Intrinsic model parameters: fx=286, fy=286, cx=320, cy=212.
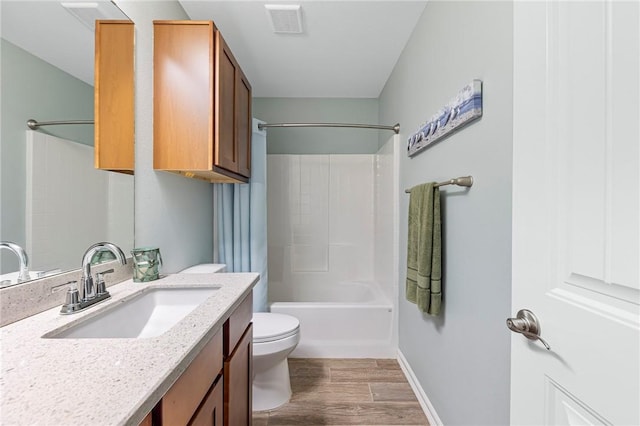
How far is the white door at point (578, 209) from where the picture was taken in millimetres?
438

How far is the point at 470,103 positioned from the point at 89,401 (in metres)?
1.38

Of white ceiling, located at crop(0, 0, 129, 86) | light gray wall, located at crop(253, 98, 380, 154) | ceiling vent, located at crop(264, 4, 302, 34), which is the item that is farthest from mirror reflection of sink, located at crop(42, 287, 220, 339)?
light gray wall, located at crop(253, 98, 380, 154)

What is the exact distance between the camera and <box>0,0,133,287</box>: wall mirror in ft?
2.53

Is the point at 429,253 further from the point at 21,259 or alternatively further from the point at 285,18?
the point at 285,18

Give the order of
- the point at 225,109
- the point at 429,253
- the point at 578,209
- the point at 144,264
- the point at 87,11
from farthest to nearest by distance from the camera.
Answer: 1. the point at 225,109
2. the point at 429,253
3. the point at 144,264
4. the point at 87,11
5. the point at 578,209

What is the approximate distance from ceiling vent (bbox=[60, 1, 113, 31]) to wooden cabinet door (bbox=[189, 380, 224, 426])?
135cm

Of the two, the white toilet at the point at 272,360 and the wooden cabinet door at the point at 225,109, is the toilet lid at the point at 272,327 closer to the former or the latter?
the white toilet at the point at 272,360

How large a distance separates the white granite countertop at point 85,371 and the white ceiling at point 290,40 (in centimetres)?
80

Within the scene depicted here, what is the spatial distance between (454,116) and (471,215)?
441 mm

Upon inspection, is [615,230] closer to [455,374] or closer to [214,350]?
[214,350]

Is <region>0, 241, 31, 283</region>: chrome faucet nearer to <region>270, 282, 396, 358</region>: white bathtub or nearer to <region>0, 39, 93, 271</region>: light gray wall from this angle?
<region>0, 39, 93, 271</region>: light gray wall

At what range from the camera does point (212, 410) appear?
0.86 metres

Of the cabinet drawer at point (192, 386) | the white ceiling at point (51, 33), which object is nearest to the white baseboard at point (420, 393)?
the cabinet drawer at point (192, 386)

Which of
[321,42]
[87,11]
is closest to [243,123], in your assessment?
[321,42]
